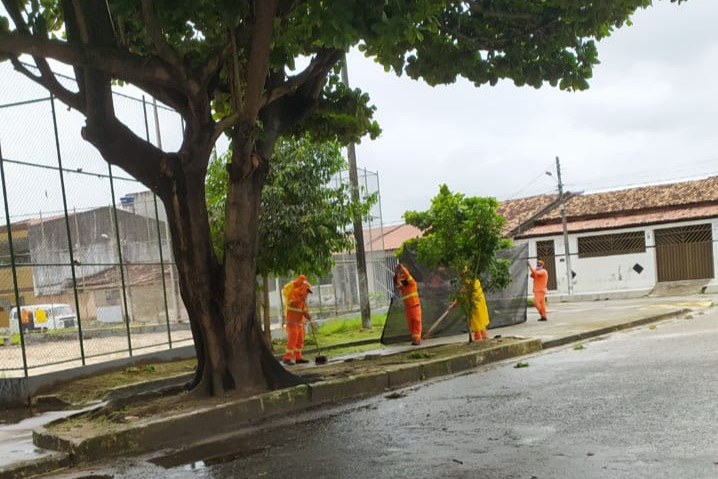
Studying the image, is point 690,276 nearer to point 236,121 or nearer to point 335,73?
point 335,73

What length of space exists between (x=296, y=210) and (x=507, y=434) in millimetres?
9054

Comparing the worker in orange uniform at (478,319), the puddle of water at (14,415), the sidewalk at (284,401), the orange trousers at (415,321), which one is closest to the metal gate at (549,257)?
the sidewalk at (284,401)

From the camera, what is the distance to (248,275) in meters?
8.70

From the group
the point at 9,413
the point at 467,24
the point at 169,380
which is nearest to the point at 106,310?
the point at 169,380

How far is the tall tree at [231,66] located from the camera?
7480 mm

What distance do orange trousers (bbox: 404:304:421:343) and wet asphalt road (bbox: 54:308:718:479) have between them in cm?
531

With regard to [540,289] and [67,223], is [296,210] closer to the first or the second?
[67,223]

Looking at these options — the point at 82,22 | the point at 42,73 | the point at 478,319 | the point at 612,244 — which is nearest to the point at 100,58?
the point at 82,22

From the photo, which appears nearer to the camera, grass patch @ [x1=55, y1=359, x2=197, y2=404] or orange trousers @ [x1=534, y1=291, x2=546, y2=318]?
grass patch @ [x1=55, y1=359, x2=197, y2=404]

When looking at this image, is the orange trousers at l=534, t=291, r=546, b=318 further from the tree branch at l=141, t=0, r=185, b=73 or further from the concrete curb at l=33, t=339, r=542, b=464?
the tree branch at l=141, t=0, r=185, b=73

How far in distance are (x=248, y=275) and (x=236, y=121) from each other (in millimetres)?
1766

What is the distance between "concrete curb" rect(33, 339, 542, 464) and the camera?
6.67 metres

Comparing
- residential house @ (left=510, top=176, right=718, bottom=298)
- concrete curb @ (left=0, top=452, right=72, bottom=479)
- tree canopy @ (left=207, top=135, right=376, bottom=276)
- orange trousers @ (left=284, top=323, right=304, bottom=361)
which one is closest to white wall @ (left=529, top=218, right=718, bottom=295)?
residential house @ (left=510, top=176, right=718, bottom=298)

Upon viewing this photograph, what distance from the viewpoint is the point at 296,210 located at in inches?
566
